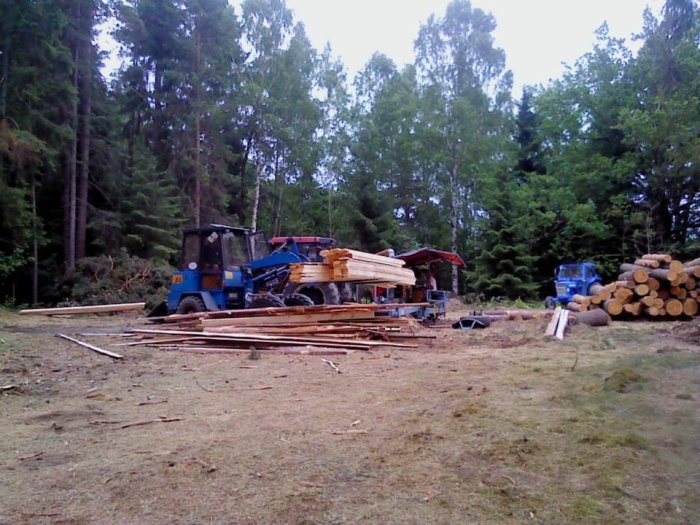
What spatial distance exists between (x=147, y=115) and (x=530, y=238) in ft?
75.7

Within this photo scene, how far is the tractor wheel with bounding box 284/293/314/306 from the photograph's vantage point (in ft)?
43.9

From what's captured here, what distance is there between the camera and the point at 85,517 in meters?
2.97

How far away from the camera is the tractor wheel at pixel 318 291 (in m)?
13.9

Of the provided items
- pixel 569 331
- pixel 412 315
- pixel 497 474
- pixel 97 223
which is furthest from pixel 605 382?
pixel 97 223

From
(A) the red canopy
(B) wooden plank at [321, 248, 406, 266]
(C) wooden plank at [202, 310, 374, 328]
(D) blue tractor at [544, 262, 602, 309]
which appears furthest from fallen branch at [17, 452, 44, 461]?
(D) blue tractor at [544, 262, 602, 309]

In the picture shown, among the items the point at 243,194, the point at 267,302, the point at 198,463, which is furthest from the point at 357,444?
the point at 243,194

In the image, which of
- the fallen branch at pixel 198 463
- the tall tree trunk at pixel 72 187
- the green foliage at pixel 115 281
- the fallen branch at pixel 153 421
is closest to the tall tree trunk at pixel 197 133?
the green foliage at pixel 115 281

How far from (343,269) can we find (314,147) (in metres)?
25.1

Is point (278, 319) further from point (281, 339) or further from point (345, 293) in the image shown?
point (345, 293)

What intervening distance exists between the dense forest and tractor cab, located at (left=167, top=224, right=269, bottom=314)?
10028 millimetres

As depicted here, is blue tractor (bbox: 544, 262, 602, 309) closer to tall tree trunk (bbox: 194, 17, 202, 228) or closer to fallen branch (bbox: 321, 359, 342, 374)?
fallen branch (bbox: 321, 359, 342, 374)

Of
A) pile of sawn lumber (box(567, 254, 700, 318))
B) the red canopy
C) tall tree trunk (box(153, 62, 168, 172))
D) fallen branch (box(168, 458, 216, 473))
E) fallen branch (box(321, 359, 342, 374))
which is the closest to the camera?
fallen branch (box(168, 458, 216, 473))

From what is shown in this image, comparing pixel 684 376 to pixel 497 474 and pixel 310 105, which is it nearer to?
pixel 497 474

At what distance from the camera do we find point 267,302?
45.1 feet
